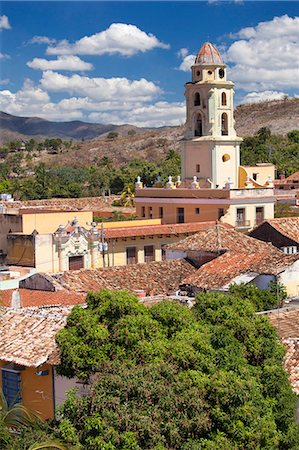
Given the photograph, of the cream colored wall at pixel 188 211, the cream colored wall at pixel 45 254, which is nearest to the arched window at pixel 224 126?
the cream colored wall at pixel 188 211

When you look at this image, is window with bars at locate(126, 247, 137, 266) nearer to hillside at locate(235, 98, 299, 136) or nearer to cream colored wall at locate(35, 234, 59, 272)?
cream colored wall at locate(35, 234, 59, 272)

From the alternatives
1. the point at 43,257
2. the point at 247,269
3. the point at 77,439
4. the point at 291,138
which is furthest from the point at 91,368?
the point at 291,138

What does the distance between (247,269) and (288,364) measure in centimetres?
932

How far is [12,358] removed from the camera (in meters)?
11.7

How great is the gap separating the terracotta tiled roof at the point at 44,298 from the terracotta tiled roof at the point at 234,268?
134 inches

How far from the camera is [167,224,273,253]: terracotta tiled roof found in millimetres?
25266

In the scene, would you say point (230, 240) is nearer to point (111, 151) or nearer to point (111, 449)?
point (111, 449)

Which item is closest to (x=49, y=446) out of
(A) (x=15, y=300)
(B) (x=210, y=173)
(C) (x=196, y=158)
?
(A) (x=15, y=300)

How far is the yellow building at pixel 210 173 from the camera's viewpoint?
34812mm

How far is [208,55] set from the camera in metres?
36.5

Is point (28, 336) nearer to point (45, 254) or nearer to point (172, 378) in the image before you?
point (172, 378)

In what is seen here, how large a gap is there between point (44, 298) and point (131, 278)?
4311mm

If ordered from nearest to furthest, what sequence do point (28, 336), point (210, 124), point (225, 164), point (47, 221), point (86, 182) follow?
1. point (28, 336)
2. point (47, 221)
3. point (210, 124)
4. point (225, 164)
5. point (86, 182)

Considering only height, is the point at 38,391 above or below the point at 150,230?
below
